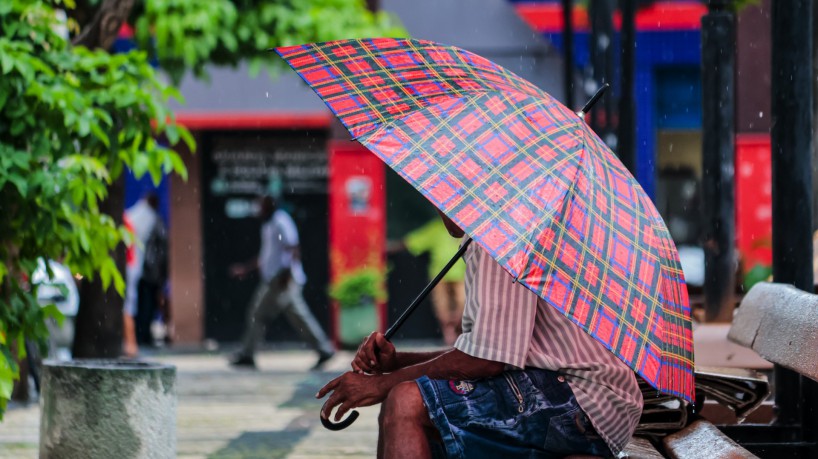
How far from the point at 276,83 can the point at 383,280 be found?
331 centimetres

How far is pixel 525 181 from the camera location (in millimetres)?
3895

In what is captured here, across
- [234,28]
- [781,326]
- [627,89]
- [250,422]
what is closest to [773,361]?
[781,326]

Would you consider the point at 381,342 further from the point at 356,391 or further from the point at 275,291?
the point at 275,291

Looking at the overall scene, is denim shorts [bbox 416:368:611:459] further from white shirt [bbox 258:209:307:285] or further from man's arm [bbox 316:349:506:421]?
white shirt [bbox 258:209:307:285]

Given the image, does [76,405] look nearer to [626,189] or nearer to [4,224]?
[4,224]

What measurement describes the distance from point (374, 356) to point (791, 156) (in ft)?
9.66

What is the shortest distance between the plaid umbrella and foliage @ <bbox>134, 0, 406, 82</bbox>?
8.43m

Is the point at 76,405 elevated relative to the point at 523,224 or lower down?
lower down

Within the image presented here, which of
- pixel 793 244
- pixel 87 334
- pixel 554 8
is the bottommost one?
pixel 87 334

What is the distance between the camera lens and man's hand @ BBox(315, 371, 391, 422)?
4.16 m

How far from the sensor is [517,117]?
13.5 feet

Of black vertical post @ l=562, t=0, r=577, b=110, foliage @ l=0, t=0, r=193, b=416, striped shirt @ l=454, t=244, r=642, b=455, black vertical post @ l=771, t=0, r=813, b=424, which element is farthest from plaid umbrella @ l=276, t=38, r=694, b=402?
black vertical post @ l=562, t=0, r=577, b=110

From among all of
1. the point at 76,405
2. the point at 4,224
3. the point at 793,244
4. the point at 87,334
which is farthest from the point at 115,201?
the point at 793,244

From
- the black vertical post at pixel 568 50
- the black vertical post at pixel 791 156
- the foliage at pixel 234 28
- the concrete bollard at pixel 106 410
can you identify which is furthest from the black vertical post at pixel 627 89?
the concrete bollard at pixel 106 410
